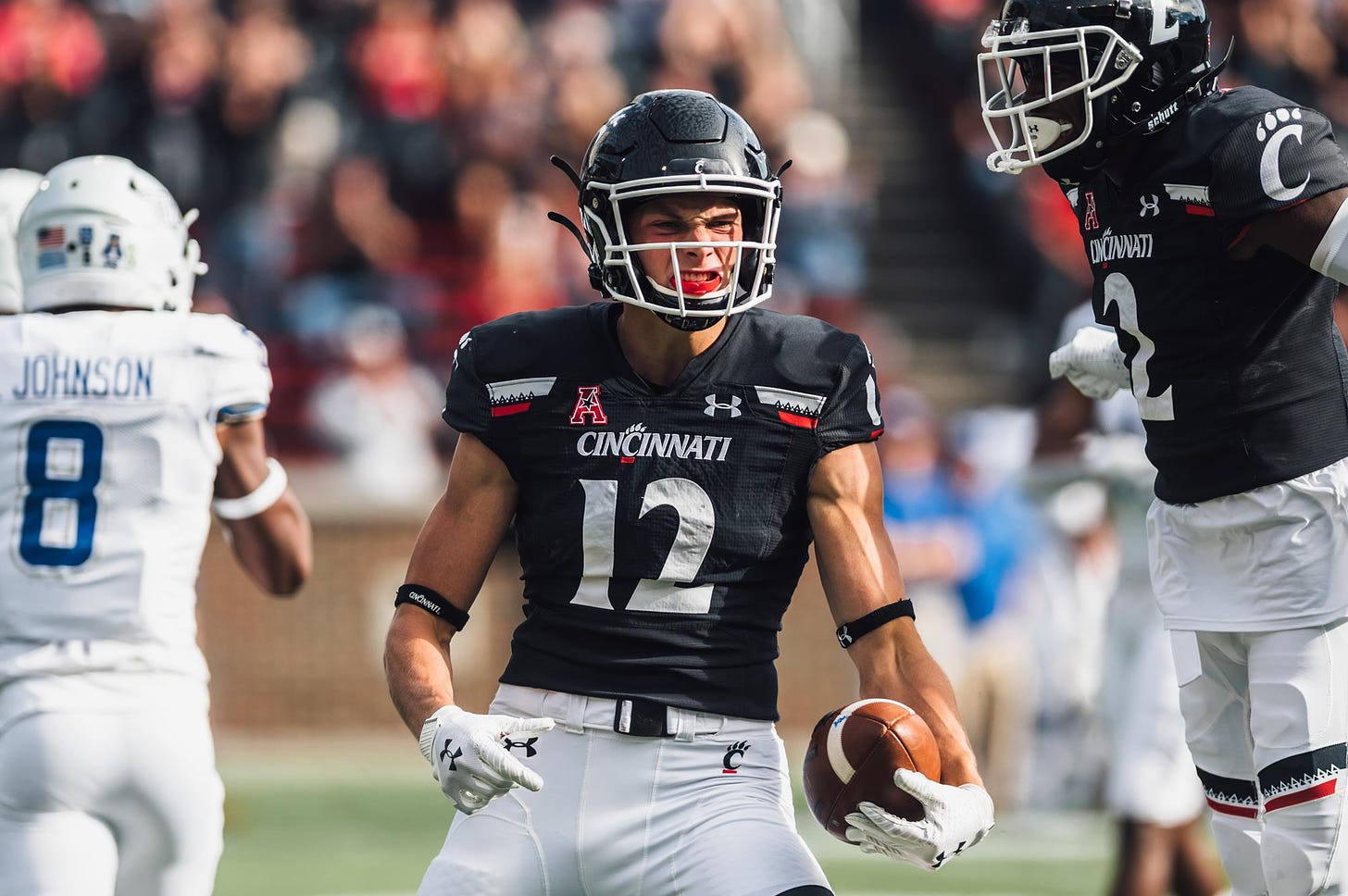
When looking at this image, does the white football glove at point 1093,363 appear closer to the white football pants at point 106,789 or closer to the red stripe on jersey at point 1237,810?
the red stripe on jersey at point 1237,810

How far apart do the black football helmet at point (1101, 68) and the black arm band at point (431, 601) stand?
1.47 meters

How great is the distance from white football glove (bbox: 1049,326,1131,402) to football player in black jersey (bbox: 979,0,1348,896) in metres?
0.24

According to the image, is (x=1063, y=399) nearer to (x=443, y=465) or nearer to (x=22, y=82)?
(x=443, y=465)

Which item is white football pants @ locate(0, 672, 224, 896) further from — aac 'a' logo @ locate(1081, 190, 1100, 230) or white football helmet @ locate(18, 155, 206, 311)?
aac 'a' logo @ locate(1081, 190, 1100, 230)

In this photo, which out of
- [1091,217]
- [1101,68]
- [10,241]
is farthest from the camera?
[10,241]

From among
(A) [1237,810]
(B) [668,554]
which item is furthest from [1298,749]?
(B) [668,554]

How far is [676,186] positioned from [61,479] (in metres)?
1.44

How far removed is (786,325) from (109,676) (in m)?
1.55

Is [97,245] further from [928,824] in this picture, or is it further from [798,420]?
[928,824]

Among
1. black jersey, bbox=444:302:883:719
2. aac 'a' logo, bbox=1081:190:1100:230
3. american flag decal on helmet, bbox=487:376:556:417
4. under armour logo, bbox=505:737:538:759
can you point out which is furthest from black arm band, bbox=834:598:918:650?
aac 'a' logo, bbox=1081:190:1100:230

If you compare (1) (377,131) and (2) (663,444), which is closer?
(2) (663,444)

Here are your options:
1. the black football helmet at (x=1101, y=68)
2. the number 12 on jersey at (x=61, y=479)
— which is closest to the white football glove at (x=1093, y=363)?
the black football helmet at (x=1101, y=68)

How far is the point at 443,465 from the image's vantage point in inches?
427

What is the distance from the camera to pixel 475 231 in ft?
39.7
